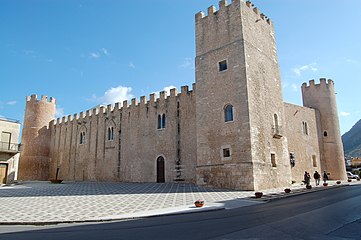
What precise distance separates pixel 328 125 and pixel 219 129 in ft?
47.5

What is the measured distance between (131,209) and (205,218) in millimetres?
2681

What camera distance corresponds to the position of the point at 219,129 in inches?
650

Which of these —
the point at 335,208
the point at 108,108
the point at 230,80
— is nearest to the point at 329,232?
the point at 335,208

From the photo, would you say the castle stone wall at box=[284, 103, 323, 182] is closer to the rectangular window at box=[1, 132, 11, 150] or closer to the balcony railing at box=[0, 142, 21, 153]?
the balcony railing at box=[0, 142, 21, 153]

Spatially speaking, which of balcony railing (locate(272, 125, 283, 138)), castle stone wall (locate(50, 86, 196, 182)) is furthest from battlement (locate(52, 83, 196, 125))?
balcony railing (locate(272, 125, 283, 138))

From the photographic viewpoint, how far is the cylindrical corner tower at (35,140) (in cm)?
3012

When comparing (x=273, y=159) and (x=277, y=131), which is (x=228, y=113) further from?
(x=273, y=159)

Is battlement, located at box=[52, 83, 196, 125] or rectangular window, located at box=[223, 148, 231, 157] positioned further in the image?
battlement, located at box=[52, 83, 196, 125]

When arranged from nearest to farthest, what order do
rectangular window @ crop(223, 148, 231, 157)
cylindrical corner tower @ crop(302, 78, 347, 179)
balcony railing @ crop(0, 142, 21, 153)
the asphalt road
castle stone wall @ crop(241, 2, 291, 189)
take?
1. the asphalt road
2. castle stone wall @ crop(241, 2, 291, 189)
3. rectangular window @ crop(223, 148, 231, 157)
4. balcony railing @ crop(0, 142, 21, 153)
5. cylindrical corner tower @ crop(302, 78, 347, 179)

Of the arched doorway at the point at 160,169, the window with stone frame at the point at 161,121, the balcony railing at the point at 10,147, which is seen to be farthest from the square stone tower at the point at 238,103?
the balcony railing at the point at 10,147

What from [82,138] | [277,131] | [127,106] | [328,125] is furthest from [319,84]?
[82,138]

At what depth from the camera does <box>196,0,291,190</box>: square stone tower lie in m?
15.3

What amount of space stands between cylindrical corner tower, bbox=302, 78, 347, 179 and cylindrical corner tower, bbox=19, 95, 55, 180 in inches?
1134

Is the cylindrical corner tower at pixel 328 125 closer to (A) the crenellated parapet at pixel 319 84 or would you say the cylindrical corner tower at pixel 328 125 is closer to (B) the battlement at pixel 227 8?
(A) the crenellated parapet at pixel 319 84
